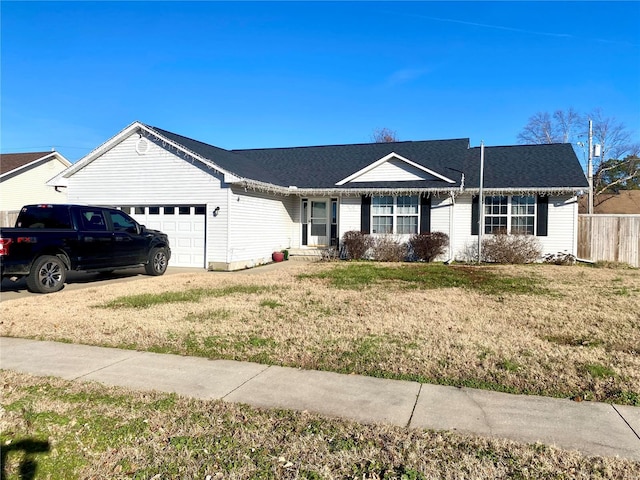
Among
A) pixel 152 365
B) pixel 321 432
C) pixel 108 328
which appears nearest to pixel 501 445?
pixel 321 432

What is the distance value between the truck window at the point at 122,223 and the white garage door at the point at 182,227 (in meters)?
2.99

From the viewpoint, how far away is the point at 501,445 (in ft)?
11.1

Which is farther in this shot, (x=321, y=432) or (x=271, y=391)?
(x=271, y=391)

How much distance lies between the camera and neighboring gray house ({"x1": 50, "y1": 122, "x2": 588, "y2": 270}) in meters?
15.5

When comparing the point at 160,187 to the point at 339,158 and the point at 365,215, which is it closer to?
the point at 365,215

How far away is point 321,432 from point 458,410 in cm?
127

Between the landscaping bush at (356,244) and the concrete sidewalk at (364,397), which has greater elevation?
the landscaping bush at (356,244)

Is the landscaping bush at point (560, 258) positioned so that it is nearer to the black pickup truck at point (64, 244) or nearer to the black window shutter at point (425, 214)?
the black window shutter at point (425, 214)

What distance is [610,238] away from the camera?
56.8 feet

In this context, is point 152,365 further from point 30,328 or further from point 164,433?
point 30,328

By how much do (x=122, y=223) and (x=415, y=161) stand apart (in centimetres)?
1245

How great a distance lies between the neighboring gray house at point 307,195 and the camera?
15.5m

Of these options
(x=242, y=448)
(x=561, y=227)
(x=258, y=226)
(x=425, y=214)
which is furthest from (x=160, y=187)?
(x=561, y=227)

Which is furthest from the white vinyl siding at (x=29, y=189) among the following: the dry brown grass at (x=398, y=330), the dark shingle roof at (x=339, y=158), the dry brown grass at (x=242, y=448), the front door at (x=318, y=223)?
the dry brown grass at (x=242, y=448)
